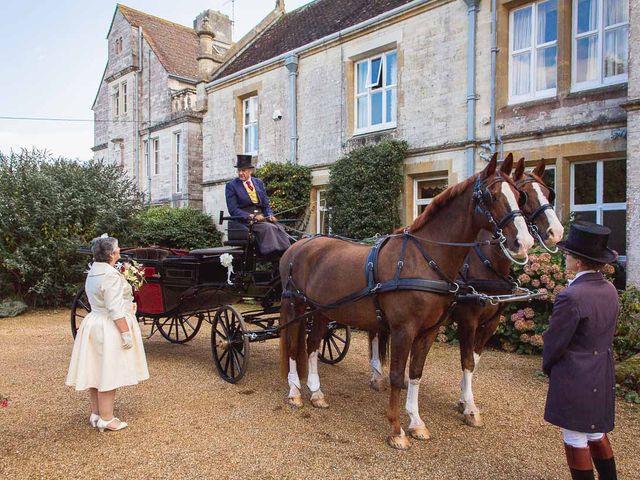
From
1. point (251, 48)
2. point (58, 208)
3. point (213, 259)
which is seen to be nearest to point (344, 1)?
point (251, 48)

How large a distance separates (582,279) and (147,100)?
68.5ft

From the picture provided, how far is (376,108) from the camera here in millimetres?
12062

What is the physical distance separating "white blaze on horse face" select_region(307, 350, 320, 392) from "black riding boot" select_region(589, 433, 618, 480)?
105 inches

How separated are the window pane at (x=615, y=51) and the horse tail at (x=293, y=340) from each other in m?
6.95

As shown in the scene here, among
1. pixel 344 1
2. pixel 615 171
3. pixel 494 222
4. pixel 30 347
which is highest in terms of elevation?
pixel 344 1

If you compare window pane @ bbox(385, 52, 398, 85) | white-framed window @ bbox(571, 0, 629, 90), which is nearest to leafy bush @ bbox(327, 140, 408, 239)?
window pane @ bbox(385, 52, 398, 85)

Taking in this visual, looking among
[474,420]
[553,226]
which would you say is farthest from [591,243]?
[474,420]

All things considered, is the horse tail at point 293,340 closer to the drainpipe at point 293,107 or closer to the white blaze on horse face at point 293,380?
the white blaze on horse face at point 293,380

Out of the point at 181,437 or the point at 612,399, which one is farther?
the point at 181,437

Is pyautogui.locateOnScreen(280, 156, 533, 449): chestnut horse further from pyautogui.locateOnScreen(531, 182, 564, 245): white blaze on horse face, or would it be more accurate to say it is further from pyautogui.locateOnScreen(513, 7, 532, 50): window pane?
pyautogui.locateOnScreen(513, 7, 532, 50): window pane

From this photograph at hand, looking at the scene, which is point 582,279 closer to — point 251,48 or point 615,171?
point 615,171

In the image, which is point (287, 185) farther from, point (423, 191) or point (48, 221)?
point (48, 221)

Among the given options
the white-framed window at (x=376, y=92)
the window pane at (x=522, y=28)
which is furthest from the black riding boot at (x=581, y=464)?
the white-framed window at (x=376, y=92)

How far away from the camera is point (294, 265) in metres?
5.19
